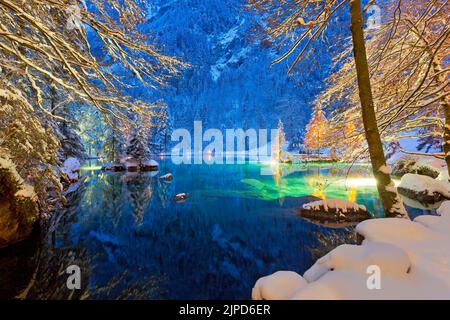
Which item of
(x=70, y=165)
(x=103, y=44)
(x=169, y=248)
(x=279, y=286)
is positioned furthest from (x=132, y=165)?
(x=279, y=286)

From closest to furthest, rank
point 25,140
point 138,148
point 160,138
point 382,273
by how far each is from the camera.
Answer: point 382,273 → point 25,140 → point 138,148 → point 160,138

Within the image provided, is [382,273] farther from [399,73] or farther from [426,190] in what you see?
[426,190]

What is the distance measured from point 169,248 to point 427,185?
14582 mm

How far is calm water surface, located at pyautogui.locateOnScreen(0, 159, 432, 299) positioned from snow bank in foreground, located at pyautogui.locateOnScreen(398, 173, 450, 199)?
97.3 inches

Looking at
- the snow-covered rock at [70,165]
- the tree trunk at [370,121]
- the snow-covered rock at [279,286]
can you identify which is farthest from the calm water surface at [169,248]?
the snow-covered rock at [70,165]

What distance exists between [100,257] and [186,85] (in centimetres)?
11096

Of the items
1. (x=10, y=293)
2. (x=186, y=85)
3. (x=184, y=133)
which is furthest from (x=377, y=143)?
(x=186, y=85)

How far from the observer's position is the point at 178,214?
1291 centimetres

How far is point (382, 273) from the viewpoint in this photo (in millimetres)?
2383

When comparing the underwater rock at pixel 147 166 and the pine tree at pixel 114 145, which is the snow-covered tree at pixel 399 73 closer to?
the underwater rock at pixel 147 166

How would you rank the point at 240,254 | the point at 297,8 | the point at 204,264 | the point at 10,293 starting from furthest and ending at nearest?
1. the point at 240,254
2. the point at 204,264
3. the point at 10,293
4. the point at 297,8

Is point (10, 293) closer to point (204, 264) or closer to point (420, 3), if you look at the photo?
point (204, 264)

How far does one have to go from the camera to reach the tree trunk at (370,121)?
416 centimetres

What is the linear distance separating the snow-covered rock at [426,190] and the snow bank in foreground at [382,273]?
43.2 feet
